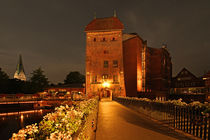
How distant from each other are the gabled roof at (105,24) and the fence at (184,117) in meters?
36.0

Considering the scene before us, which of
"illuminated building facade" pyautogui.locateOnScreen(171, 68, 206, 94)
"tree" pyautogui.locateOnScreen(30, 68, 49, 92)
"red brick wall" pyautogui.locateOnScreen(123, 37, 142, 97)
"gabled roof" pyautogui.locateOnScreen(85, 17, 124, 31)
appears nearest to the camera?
"gabled roof" pyautogui.locateOnScreen(85, 17, 124, 31)

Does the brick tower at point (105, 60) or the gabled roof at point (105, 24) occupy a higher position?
the gabled roof at point (105, 24)

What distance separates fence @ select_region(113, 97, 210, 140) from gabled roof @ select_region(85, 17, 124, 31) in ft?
118

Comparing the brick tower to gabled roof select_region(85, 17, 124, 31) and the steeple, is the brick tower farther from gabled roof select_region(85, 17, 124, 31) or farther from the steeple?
the steeple

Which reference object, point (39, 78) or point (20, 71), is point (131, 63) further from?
point (20, 71)

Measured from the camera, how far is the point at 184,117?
26.0 feet

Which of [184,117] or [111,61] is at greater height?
[111,61]

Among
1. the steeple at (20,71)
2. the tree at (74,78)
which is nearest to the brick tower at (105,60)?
the tree at (74,78)

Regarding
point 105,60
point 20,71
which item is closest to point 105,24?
point 105,60

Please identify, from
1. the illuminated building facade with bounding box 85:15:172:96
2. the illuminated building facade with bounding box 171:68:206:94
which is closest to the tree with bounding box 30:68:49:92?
the illuminated building facade with bounding box 85:15:172:96

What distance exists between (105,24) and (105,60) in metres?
10.9

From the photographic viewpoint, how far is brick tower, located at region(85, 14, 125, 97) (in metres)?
43.8

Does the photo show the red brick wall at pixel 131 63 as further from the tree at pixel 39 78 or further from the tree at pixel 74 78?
the tree at pixel 74 78

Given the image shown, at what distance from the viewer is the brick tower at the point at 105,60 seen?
43.8 metres
